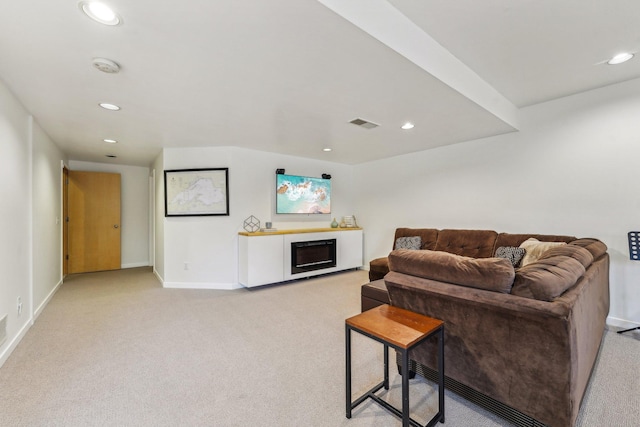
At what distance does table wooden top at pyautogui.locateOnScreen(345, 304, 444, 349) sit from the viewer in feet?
4.51

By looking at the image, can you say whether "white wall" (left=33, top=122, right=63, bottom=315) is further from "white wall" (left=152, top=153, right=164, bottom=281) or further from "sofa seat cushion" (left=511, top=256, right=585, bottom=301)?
"sofa seat cushion" (left=511, top=256, right=585, bottom=301)

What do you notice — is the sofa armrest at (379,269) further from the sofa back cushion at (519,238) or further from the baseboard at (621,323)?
the baseboard at (621,323)

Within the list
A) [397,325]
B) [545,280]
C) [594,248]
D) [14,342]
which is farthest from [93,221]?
[594,248]

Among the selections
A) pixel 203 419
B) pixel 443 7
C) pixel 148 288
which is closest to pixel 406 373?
pixel 203 419

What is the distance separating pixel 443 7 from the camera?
1742 millimetres

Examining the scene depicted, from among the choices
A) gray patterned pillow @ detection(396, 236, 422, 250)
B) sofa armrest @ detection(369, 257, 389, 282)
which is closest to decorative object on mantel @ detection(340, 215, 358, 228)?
gray patterned pillow @ detection(396, 236, 422, 250)

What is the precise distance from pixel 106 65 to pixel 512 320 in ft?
9.72

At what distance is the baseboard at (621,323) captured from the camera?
2804 millimetres

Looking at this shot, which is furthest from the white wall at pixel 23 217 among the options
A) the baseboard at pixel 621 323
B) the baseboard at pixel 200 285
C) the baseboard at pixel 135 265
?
the baseboard at pixel 621 323

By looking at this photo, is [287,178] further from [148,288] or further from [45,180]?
[45,180]

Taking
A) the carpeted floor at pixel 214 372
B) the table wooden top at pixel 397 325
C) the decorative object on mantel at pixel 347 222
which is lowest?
the carpeted floor at pixel 214 372

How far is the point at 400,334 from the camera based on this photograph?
1.41m

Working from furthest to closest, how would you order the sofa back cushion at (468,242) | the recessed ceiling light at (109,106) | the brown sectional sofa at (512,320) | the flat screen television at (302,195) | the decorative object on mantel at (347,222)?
the decorative object on mantel at (347,222) < the flat screen television at (302,195) < the sofa back cushion at (468,242) < the recessed ceiling light at (109,106) < the brown sectional sofa at (512,320)

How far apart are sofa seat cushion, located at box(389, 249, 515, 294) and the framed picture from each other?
10.8 feet
